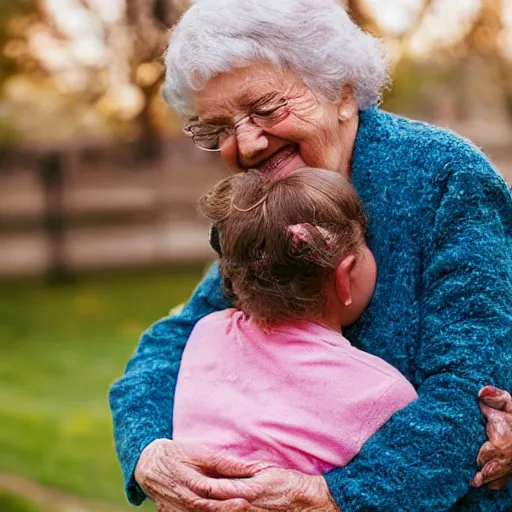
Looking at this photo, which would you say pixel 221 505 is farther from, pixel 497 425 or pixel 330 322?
pixel 497 425

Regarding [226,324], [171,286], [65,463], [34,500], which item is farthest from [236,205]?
[171,286]

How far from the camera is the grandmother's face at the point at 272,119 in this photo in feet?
6.30

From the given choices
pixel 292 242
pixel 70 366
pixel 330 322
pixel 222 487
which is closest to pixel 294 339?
pixel 330 322

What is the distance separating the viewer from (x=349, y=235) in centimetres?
183

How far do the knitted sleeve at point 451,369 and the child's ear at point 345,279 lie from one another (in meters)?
0.15

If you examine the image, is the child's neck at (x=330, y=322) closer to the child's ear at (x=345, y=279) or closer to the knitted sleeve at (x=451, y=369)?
the child's ear at (x=345, y=279)

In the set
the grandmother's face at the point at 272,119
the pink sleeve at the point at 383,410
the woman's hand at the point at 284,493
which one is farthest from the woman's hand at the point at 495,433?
the grandmother's face at the point at 272,119

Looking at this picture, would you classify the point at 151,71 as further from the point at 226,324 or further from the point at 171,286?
the point at 226,324

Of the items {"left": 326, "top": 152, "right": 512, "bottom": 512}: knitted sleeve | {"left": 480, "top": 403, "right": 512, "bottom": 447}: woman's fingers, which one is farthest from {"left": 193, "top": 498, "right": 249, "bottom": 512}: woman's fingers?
{"left": 480, "top": 403, "right": 512, "bottom": 447}: woman's fingers

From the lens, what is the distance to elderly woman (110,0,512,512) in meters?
1.74

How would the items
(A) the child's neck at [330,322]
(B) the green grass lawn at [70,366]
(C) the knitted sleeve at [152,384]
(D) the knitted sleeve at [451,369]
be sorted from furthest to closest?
1. (B) the green grass lawn at [70,366]
2. (C) the knitted sleeve at [152,384]
3. (A) the child's neck at [330,322]
4. (D) the knitted sleeve at [451,369]

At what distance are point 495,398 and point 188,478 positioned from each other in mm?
610

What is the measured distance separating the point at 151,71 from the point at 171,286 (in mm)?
3144

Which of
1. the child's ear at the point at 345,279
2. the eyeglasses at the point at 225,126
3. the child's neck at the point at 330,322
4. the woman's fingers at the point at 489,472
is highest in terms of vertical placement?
the eyeglasses at the point at 225,126
